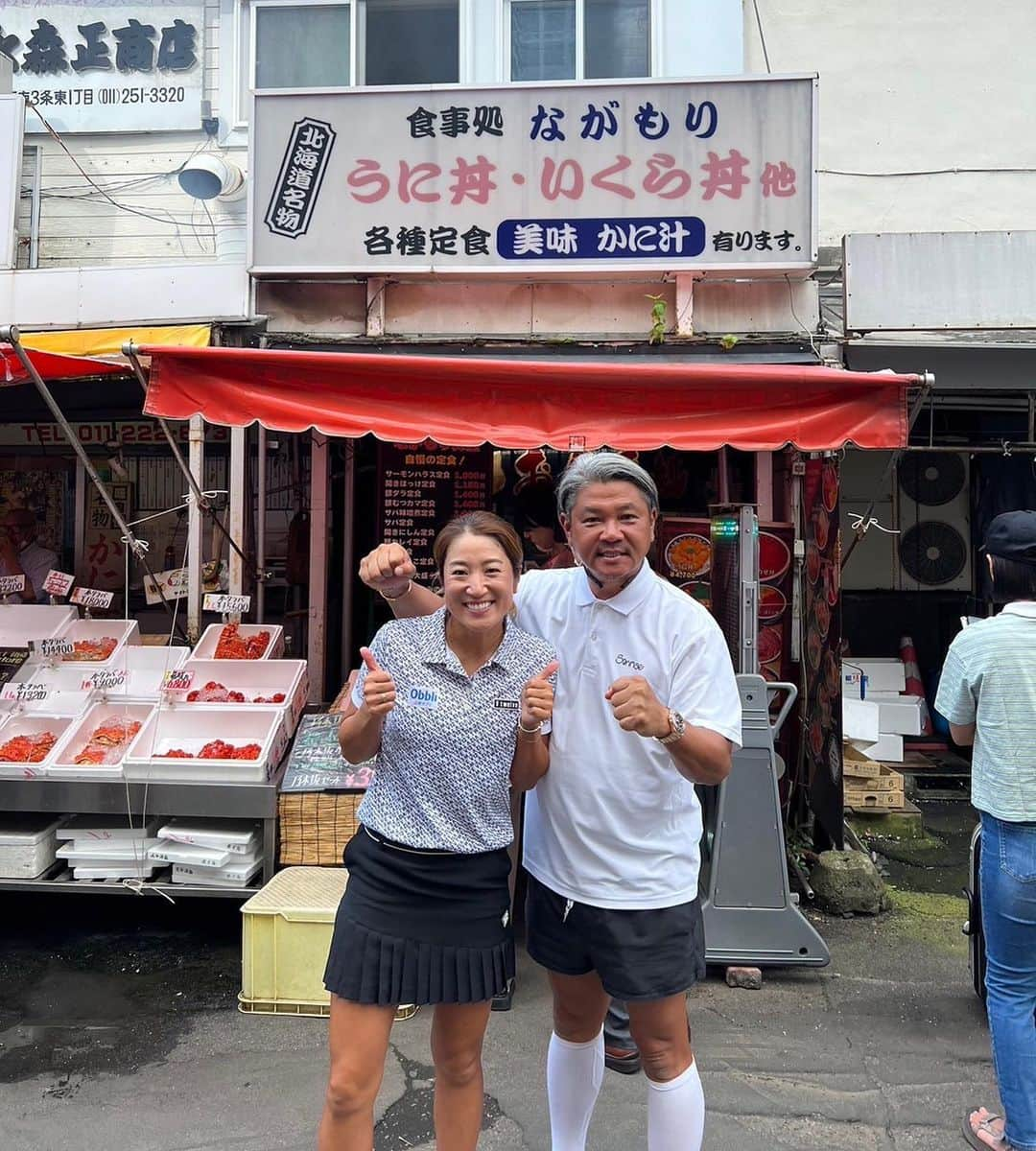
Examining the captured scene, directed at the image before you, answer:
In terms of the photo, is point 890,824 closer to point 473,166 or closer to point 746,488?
point 746,488

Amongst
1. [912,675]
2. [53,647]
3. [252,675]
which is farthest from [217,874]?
[912,675]

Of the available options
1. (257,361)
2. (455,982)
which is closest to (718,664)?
(455,982)

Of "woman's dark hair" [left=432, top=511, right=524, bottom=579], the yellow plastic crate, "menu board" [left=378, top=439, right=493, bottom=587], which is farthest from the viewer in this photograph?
"menu board" [left=378, top=439, right=493, bottom=587]

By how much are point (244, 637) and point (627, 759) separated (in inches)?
156

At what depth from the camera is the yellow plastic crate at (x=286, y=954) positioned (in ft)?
12.3

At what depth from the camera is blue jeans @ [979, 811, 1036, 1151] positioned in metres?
2.64

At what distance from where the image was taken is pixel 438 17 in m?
7.69

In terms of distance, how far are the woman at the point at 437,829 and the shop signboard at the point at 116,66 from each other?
734 centimetres

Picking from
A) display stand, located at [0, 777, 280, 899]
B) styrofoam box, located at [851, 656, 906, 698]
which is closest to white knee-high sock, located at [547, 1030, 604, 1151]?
display stand, located at [0, 777, 280, 899]

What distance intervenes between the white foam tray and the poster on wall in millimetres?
3882

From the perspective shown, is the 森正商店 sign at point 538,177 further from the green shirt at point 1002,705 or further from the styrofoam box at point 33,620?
the green shirt at point 1002,705

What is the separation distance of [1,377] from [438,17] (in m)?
5.42

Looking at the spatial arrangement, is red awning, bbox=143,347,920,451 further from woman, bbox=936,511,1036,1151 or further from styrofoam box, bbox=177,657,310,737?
styrofoam box, bbox=177,657,310,737

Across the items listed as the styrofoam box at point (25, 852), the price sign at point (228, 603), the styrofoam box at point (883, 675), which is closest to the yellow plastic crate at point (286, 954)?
the styrofoam box at point (25, 852)
